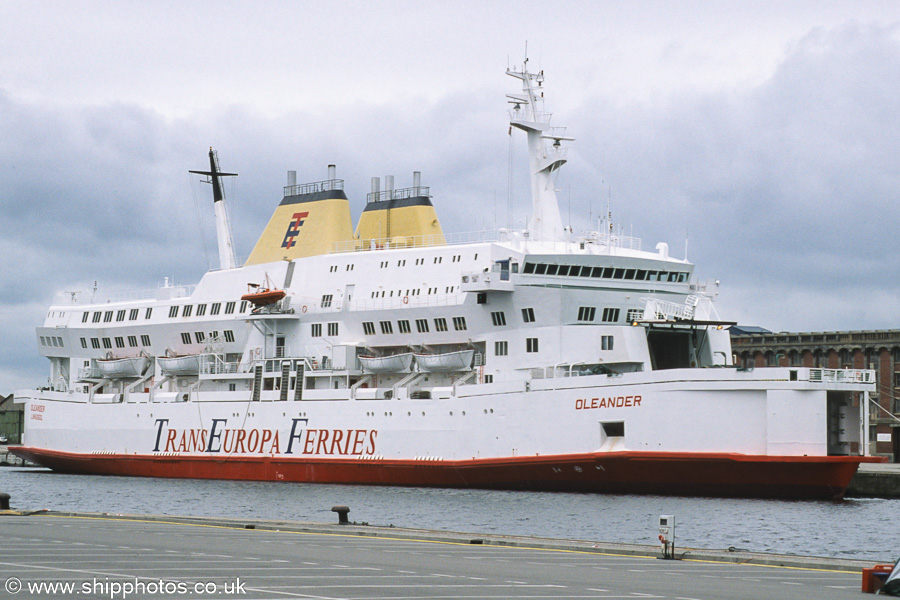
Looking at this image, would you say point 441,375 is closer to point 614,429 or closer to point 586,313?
point 586,313

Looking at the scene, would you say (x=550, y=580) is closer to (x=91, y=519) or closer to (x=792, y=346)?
(x=91, y=519)

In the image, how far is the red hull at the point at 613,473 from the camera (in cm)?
3416

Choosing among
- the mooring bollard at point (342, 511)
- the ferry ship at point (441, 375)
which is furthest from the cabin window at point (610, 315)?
the mooring bollard at point (342, 511)

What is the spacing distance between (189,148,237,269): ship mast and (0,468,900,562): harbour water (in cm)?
1205

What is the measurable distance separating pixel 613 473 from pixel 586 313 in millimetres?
6132

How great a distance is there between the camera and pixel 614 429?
36.5m

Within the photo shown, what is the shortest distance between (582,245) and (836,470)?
1177 centimetres

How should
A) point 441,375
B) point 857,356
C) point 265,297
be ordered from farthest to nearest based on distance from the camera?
point 857,356 → point 265,297 → point 441,375

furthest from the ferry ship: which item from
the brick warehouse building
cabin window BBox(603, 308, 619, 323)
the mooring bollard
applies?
the brick warehouse building

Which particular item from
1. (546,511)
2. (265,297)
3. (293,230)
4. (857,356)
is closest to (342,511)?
(546,511)

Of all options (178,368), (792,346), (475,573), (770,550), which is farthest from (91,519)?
(792,346)

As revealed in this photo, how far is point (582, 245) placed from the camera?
41906mm

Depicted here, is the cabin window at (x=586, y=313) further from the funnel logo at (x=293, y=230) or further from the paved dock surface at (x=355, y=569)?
the paved dock surface at (x=355, y=569)

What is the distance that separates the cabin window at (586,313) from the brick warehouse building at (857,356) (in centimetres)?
2252
